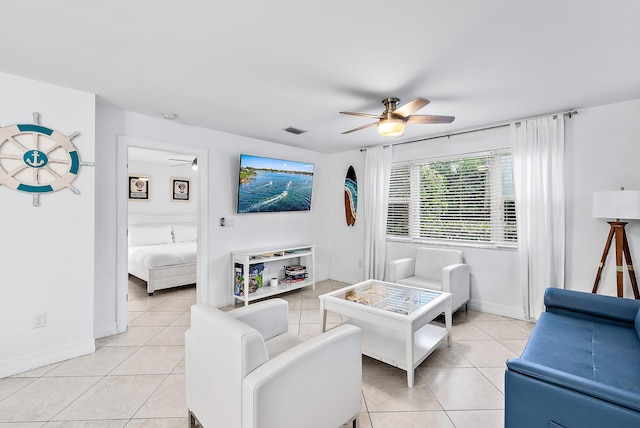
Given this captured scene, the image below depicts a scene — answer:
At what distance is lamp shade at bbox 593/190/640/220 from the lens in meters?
2.50

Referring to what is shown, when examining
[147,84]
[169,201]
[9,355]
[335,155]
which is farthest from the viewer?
[169,201]

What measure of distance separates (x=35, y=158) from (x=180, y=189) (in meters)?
4.36

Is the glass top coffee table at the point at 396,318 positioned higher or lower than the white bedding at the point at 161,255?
lower

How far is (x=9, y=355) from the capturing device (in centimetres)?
225

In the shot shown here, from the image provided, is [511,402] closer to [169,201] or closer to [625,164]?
[625,164]

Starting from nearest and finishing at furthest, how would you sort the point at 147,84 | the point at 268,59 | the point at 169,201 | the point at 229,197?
1. the point at 268,59
2. the point at 147,84
3. the point at 229,197
4. the point at 169,201

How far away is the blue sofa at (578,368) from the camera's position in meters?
1.19

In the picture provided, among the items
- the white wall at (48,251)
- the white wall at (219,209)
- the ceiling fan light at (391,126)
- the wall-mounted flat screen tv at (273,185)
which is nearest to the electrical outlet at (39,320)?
the white wall at (48,251)

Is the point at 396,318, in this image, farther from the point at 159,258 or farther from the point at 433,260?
the point at 159,258

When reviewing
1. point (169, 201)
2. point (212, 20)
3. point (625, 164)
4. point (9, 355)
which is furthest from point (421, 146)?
point (169, 201)

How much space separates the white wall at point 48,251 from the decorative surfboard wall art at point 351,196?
3.49m

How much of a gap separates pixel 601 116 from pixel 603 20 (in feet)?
6.04

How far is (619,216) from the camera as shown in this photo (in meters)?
2.54

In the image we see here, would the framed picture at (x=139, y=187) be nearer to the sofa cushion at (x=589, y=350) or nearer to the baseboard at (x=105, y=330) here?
the baseboard at (x=105, y=330)
